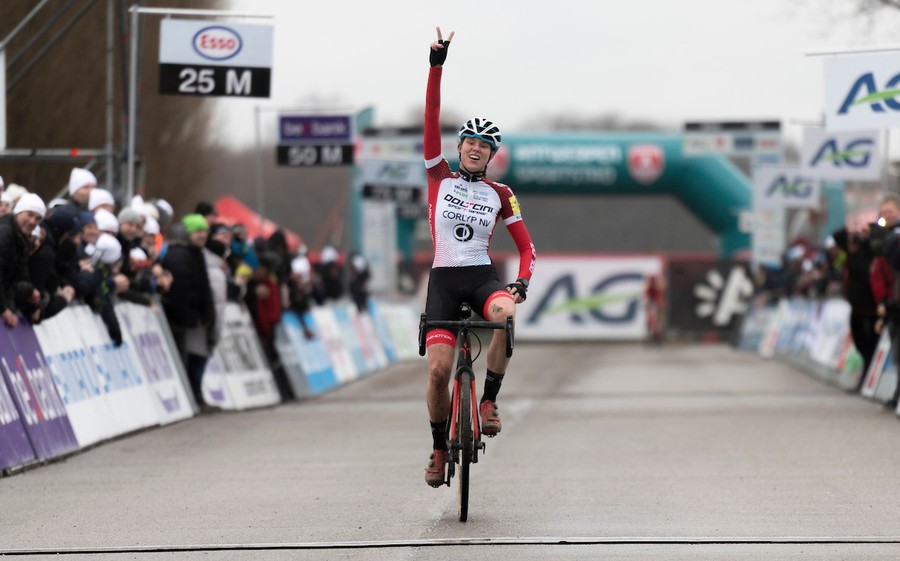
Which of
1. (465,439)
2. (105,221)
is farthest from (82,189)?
(465,439)

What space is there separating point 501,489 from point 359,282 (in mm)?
23938

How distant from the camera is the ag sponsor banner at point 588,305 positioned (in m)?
50.7

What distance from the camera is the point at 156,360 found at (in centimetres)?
1653

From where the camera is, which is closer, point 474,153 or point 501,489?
point 474,153

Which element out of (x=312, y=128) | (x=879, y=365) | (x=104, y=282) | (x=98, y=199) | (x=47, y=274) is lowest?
(x=879, y=365)

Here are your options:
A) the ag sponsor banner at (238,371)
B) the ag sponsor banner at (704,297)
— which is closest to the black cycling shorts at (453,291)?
the ag sponsor banner at (238,371)

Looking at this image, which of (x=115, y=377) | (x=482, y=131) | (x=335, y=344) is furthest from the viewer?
(x=335, y=344)

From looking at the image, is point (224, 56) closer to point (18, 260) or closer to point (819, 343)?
point (18, 260)

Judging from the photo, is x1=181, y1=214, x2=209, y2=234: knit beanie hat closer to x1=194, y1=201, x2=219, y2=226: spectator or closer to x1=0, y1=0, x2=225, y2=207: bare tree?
x1=194, y1=201, x2=219, y2=226: spectator

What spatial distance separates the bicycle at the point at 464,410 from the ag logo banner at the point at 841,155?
1874 centimetres

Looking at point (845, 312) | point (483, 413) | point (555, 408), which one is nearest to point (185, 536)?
point (483, 413)

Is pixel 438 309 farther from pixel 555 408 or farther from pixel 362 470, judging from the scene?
pixel 555 408

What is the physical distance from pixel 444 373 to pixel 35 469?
13.7 feet

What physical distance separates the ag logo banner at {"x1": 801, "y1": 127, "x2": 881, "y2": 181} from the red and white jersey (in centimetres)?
1836
